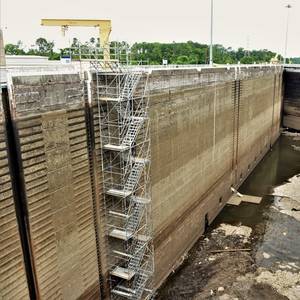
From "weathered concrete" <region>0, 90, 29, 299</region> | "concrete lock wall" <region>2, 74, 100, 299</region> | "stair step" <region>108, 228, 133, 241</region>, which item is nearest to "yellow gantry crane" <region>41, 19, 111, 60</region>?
"concrete lock wall" <region>2, 74, 100, 299</region>

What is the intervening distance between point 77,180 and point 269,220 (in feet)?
59.2

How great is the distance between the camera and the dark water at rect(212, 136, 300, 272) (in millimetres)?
20777

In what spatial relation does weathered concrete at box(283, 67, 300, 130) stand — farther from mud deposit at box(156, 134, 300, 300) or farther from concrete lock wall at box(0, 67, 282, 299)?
concrete lock wall at box(0, 67, 282, 299)

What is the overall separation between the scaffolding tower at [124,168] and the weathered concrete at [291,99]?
4559 centimetres

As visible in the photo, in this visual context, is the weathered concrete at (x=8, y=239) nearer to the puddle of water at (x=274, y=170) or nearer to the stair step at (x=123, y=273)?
the stair step at (x=123, y=273)

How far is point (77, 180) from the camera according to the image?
39.7ft

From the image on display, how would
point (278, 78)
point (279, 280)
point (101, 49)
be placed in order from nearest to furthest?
point (101, 49)
point (279, 280)
point (278, 78)

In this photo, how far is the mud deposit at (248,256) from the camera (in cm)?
1772

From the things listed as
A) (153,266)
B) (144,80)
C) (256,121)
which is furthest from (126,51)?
(256,121)

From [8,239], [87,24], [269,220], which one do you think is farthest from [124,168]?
[269,220]

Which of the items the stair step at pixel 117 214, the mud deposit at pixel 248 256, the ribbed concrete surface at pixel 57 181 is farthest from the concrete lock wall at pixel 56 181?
the mud deposit at pixel 248 256

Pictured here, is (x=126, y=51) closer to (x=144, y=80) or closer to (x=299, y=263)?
→ (x=144, y=80)

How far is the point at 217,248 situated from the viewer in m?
21.8

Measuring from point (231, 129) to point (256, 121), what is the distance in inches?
432
